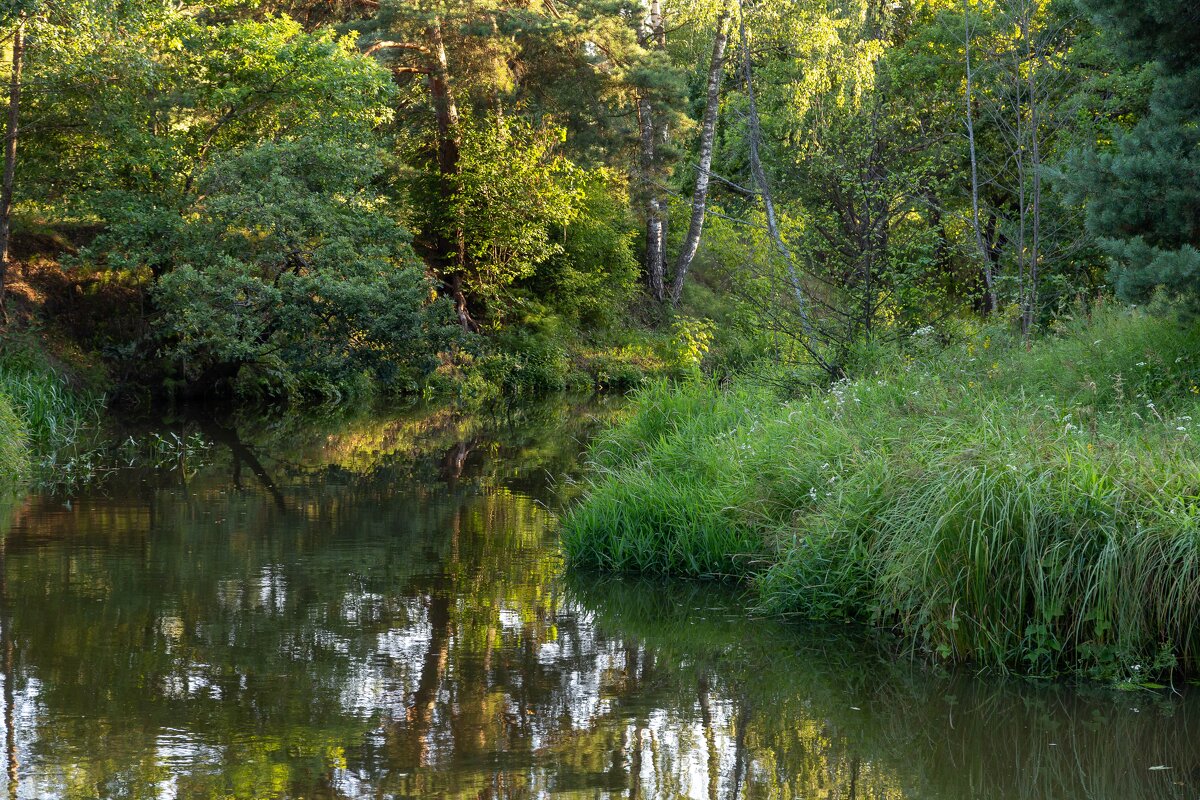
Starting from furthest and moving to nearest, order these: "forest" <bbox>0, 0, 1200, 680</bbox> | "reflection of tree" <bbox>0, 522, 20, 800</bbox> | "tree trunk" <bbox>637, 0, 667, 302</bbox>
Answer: "tree trunk" <bbox>637, 0, 667, 302</bbox>, "forest" <bbox>0, 0, 1200, 680</bbox>, "reflection of tree" <bbox>0, 522, 20, 800</bbox>

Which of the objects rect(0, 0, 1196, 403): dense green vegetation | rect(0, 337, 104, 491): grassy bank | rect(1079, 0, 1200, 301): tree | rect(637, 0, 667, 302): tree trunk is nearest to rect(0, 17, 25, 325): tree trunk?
rect(0, 0, 1196, 403): dense green vegetation

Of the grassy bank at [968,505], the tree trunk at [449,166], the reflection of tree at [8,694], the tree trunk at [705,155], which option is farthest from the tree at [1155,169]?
the tree trunk at [449,166]

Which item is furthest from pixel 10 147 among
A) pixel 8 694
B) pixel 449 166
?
pixel 8 694

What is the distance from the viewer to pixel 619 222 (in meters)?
33.5

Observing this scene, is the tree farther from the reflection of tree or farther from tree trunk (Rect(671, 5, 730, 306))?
tree trunk (Rect(671, 5, 730, 306))

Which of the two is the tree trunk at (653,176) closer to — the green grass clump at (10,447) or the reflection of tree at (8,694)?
the green grass clump at (10,447)

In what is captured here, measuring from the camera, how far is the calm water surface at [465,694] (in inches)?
200

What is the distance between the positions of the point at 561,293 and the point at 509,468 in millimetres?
16539

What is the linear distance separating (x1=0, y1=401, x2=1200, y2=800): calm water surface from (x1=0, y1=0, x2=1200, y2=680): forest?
0.66m

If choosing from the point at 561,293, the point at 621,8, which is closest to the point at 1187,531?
the point at 621,8

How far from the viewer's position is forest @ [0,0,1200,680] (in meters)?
6.91

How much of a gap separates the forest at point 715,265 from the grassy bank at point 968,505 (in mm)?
28

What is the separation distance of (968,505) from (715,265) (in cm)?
3027

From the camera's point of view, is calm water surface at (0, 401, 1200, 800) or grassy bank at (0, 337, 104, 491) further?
grassy bank at (0, 337, 104, 491)
